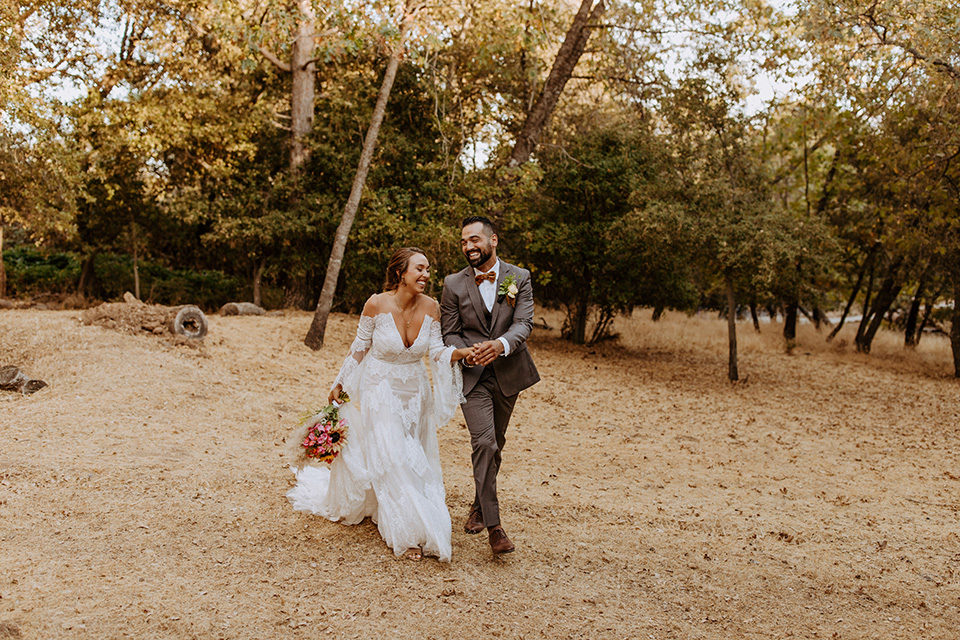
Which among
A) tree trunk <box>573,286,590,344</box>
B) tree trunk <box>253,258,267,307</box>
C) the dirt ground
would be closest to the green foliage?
tree trunk <box>573,286,590,344</box>

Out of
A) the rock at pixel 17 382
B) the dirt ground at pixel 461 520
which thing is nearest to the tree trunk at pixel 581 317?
the dirt ground at pixel 461 520

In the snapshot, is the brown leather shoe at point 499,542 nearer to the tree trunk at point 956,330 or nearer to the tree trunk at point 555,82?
the tree trunk at point 555,82

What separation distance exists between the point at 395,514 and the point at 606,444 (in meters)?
5.22

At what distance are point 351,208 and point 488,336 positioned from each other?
8167 mm

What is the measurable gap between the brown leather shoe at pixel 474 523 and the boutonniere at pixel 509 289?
5.00 ft

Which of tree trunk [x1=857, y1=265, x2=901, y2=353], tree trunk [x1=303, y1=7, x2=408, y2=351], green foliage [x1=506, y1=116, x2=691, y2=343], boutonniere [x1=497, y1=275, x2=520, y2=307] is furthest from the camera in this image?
tree trunk [x1=857, y1=265, x2=901, y2=353]

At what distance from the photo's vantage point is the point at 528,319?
4891mm

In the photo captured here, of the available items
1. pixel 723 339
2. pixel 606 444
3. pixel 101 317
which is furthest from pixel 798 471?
pixel 723 339

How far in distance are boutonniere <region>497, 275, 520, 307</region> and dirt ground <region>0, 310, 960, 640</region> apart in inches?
67.3

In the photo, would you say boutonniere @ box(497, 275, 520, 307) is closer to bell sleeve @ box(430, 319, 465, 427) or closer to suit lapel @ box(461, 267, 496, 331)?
suit lapel @ box(461, 267, 496, 331)

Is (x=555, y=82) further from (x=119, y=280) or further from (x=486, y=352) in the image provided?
(x=486, y=352)

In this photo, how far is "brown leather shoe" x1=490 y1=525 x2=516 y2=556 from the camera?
15.3 ft

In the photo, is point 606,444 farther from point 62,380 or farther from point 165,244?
point 165,244

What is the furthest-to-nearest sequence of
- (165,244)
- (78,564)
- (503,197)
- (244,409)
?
(165,244)
(503,197)
(244,409)
(78,564)
